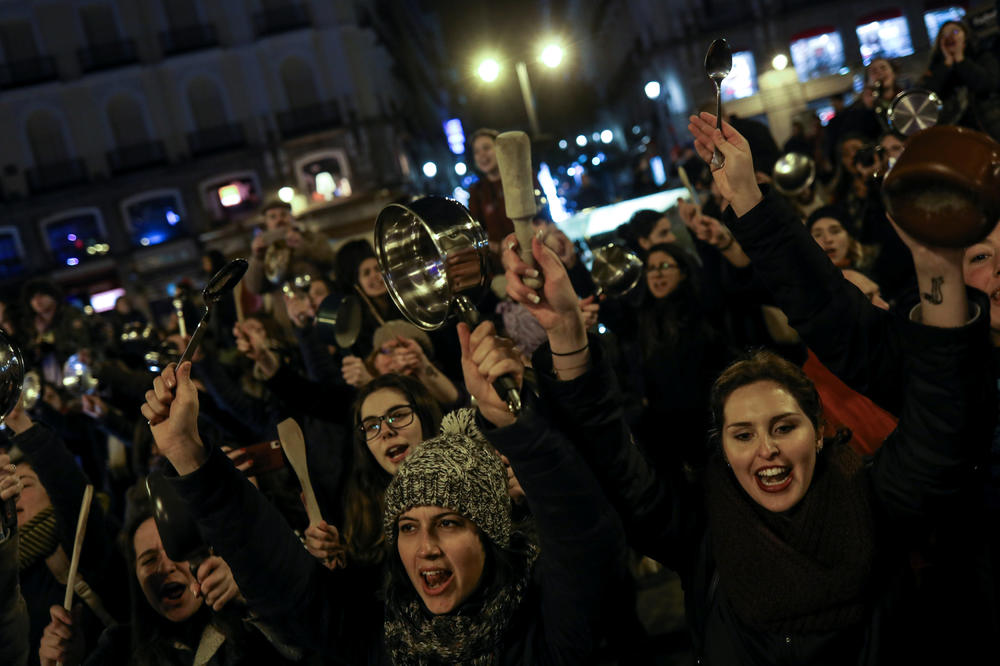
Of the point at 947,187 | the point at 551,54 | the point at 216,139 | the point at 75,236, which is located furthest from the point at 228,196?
the point at 947,187

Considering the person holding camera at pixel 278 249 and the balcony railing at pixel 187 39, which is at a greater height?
the balcony railing at pixel 187 39

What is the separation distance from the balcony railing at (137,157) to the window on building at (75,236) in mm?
1905

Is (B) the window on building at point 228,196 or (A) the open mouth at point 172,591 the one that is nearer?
(A) the open mouth at point 172,591

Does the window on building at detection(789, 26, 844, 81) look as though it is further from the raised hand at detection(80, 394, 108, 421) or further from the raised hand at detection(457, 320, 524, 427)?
the raised hand at detection(457, 320, 524, 427)

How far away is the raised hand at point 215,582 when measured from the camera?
8.83 ft

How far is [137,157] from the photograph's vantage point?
30984mm

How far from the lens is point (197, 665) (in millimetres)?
2770

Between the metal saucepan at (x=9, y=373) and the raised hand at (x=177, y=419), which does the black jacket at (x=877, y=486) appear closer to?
the raised hand at (x=177, y=419)

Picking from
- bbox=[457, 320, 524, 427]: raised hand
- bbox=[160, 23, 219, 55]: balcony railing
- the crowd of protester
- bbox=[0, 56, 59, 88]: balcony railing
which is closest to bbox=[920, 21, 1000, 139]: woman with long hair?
the crowd of protester

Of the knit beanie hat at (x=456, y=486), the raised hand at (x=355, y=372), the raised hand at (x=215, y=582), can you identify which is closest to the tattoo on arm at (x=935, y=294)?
the knit beanie hat at (x=456, y=486)

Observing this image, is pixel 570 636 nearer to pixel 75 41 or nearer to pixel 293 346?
pixel 293 346

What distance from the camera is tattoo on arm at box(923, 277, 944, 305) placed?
5.58 ft

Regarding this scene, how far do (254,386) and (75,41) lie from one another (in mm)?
31747

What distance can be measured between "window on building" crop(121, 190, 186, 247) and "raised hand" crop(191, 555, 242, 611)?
30.4m
